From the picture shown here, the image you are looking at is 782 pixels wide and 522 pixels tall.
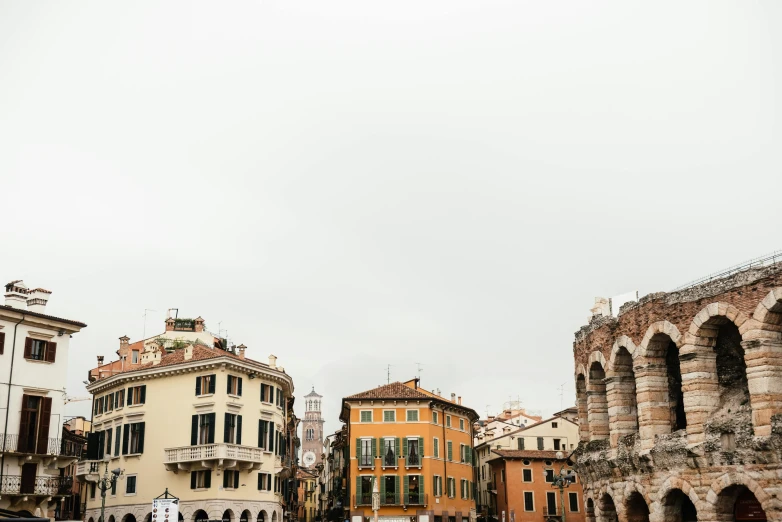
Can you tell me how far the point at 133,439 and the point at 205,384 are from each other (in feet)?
19.4

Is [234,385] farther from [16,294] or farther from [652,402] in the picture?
[652,402]

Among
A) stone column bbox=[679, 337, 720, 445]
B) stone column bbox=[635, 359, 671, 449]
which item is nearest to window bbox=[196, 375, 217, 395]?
stone column bbox=[635, 359, 671, 449]

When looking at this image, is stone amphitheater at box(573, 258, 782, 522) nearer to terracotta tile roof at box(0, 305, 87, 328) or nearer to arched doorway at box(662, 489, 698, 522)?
arched doorway at box(662, 489, 698, 522)

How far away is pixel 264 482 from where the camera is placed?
152 ft

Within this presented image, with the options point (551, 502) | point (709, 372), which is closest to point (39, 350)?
point (709, 372)

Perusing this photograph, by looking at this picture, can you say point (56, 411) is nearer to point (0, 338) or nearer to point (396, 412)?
point (0, 338)

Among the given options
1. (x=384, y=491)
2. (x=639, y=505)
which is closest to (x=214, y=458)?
(x=384, y=491)

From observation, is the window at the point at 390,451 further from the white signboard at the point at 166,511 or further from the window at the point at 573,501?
the white signboard at the point at 166,511

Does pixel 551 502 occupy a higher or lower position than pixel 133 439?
lower

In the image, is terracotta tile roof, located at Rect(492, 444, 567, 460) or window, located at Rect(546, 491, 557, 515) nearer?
window, located at Rect(546, 491, 557, 515)

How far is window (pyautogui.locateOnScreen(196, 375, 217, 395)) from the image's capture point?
44.7m

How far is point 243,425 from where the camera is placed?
4506cm

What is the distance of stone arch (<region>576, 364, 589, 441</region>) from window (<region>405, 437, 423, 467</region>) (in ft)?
69.2

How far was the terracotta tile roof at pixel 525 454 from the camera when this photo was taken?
62450 millimetres
